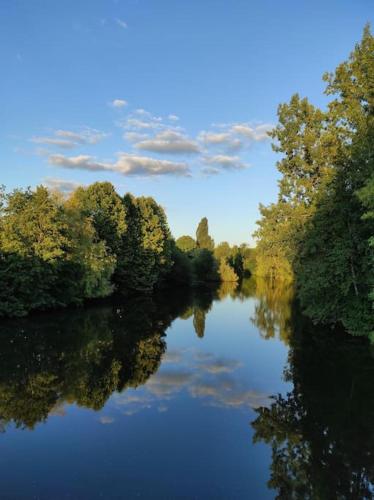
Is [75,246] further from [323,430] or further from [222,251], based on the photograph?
[222,251]

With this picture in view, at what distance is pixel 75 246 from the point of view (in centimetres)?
3869

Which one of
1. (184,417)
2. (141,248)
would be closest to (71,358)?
(184,417)

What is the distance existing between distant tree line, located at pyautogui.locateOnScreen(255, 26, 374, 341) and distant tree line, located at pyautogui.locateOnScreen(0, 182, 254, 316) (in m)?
18.5

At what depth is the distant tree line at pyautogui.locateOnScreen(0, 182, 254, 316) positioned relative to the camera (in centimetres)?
3127

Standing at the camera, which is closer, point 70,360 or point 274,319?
point 70,360

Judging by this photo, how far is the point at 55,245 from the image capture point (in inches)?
1341

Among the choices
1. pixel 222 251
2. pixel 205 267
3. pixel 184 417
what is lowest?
pixel 184 417

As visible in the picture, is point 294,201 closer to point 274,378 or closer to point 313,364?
point 313,364

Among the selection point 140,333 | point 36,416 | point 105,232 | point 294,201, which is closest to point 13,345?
point 140,333

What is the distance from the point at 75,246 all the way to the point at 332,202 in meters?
24.9

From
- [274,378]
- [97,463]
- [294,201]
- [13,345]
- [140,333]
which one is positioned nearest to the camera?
[97,463]

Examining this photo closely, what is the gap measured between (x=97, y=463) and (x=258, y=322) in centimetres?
2635

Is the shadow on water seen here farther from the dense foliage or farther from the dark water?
the dense foliage

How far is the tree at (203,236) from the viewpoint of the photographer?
4816 inches
